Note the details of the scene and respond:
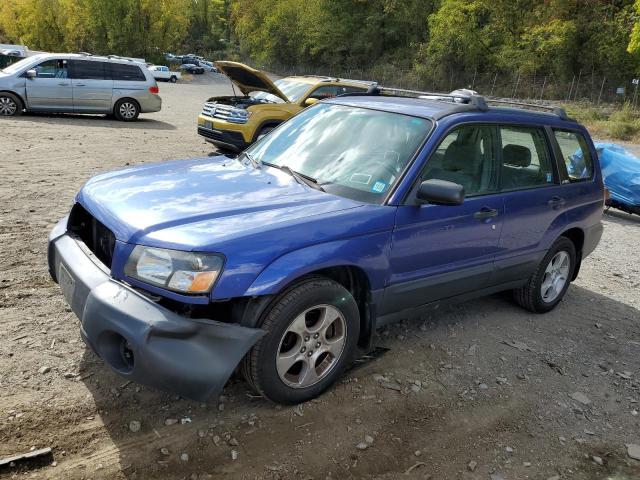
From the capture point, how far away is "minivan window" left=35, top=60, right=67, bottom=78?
544 inches

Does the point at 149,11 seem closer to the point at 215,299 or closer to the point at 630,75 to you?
the point at 630,75

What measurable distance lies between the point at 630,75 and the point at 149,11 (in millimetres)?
46710

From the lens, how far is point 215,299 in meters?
2.69

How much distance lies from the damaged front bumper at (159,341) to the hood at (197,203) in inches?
13.1

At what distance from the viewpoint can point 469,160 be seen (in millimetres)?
4035

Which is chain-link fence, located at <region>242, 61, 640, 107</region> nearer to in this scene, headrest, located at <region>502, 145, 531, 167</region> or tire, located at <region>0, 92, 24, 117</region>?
tire, located at <region>0, 92, 24, 117</region>

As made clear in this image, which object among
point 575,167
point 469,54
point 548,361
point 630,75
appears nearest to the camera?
point 548,361

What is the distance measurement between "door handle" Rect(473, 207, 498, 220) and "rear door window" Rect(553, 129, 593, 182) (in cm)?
123

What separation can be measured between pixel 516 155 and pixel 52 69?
1322 cm

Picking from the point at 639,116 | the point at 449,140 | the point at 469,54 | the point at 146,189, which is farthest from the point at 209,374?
the point at 469,54

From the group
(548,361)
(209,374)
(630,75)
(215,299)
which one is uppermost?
(630,75)

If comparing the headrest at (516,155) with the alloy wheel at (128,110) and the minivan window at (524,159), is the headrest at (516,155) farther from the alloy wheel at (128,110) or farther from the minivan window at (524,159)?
the alloy wheel at (128,110)

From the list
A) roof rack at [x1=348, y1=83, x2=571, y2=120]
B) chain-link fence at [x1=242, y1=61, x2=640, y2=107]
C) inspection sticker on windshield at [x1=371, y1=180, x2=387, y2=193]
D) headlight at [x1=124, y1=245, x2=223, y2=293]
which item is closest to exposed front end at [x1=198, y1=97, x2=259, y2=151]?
roof rack at [x1=348, y1=83, x2=571, y2=120]

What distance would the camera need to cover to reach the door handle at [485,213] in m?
3.91
